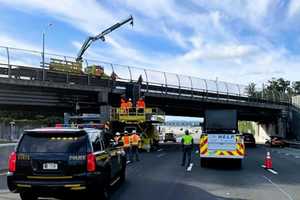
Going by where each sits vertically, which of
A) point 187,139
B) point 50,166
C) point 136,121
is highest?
point 136,121

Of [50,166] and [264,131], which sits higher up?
[264,131]

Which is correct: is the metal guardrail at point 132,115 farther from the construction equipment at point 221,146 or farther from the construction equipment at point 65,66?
the construction equipment at point 221,146

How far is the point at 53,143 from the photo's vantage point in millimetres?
10359

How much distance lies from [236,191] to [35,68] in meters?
26.8

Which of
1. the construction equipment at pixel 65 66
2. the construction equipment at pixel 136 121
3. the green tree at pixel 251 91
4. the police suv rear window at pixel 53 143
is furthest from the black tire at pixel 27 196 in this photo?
the green tree at pixel 251 91

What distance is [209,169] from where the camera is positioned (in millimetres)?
20203

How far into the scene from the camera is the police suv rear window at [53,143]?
10266 mm

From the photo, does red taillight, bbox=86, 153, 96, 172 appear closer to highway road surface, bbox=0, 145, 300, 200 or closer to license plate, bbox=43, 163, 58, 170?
license plate, bbox=43, 163, 58, 170

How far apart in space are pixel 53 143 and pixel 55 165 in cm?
51

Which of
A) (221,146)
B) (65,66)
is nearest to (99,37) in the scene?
(65,66)

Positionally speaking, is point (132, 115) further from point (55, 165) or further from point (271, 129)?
point (271, 129)

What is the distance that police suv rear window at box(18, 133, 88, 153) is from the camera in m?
10.3

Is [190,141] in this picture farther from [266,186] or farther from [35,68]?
[35,68]

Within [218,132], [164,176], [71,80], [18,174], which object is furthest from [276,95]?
[18,174]
